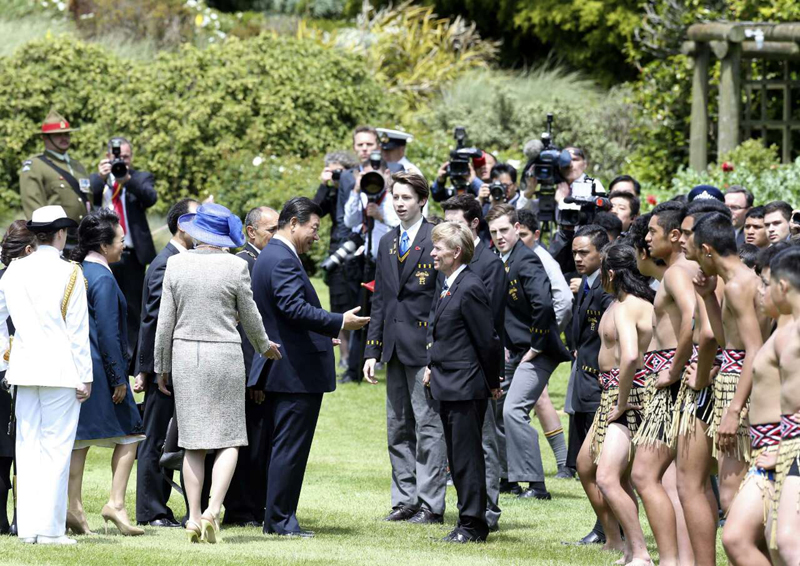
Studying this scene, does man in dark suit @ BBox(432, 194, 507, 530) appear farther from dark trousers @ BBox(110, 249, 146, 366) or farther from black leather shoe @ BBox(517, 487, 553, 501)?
dark trousers @ BBox(110, 249, 146, 366)

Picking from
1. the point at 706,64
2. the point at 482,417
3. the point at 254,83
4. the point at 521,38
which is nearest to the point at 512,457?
the point at 482,417

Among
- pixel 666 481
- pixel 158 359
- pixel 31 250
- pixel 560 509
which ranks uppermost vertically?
pixel 31 250

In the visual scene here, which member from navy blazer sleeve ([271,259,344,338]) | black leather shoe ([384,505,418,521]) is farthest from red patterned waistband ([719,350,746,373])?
black leather shoe ([384,505,418,521])

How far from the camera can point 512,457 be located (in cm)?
941

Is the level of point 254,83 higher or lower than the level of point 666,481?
Result: higher

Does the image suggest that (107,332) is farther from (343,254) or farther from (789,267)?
(789,267)

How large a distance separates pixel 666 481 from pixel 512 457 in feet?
8.08

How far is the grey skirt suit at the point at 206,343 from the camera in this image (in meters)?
7.42

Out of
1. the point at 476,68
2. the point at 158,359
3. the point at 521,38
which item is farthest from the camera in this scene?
the point at 521,38

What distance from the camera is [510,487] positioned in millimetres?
9617

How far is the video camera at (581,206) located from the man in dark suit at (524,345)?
66 cm

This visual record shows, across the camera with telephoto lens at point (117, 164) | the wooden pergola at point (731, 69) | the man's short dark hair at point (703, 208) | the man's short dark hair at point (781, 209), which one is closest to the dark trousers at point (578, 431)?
the man's short dark hair at point (703, 208)

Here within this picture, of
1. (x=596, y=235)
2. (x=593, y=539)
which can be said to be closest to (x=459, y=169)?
(x=596, y=235)

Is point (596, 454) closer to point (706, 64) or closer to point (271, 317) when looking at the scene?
point (271, 317)
